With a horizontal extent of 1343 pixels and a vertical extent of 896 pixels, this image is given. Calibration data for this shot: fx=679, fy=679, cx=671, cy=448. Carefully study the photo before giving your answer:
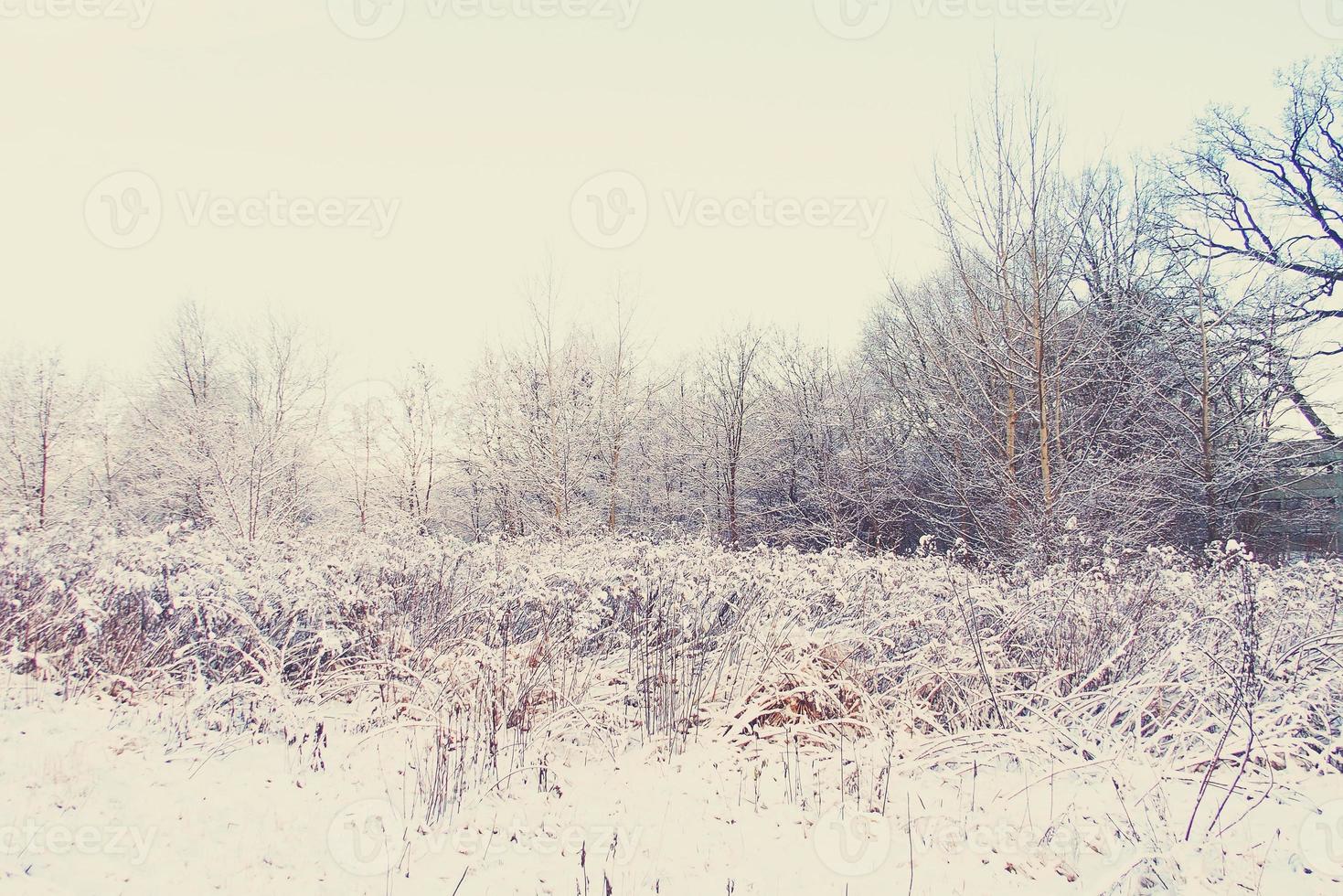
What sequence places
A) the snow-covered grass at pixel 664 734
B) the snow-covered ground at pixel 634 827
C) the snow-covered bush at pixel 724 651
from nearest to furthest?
1. the snow-covered ground at pixel 634 827
2. the snow-covered grass at pixel 664 734
3. the snow-covered bush at pixel 724 651

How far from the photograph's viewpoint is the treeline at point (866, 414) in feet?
30.5

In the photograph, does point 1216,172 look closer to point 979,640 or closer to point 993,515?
point 993,515

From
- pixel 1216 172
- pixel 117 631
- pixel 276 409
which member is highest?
pixel 1216 172

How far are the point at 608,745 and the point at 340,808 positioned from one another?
1.36m

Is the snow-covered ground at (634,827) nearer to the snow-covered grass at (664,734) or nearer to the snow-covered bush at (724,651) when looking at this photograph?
the snow-covered grass at (664,734)

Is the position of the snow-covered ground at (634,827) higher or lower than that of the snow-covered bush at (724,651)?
lower

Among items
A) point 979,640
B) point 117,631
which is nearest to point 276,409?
point 117,631

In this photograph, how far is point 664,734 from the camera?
4.05 meters

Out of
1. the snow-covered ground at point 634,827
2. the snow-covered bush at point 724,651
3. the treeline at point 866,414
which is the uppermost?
the treeline at point 866,414

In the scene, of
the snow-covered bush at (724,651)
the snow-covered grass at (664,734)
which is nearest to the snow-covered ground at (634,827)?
the snow-covered grass at (664,734)

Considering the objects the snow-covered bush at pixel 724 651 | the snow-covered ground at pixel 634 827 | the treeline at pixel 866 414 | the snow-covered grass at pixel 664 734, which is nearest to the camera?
the snow-covered ground at pixel 634 827

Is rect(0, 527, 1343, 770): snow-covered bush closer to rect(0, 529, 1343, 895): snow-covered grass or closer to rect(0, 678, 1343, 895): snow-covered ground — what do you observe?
rect(0, 529, 1343, 895): snow-covered grass

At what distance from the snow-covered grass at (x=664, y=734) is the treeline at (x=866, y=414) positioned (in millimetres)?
3161

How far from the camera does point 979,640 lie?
4.35 metres
